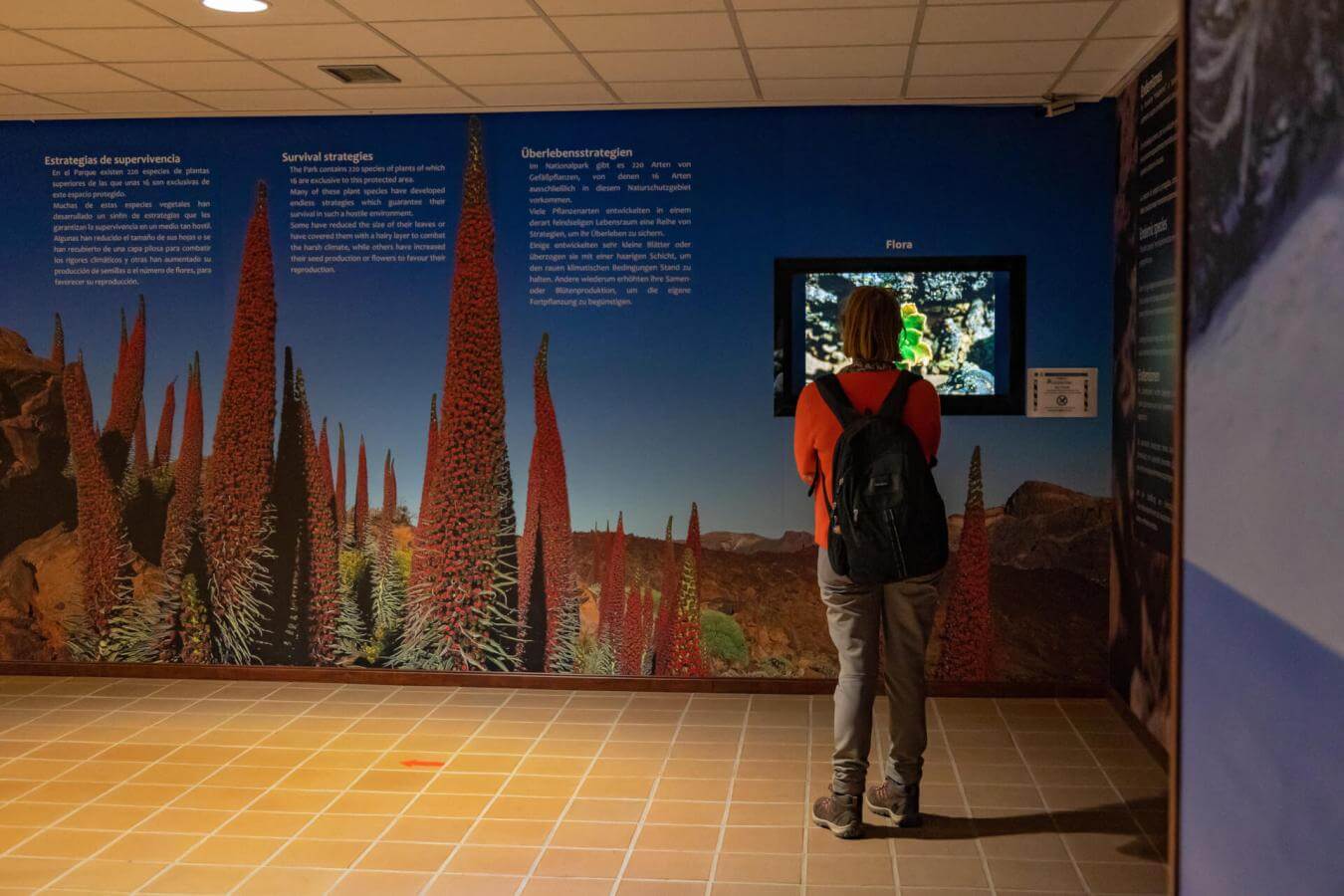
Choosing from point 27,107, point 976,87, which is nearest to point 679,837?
point 976,87

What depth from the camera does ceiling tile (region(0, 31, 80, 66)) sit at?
466 centimetres

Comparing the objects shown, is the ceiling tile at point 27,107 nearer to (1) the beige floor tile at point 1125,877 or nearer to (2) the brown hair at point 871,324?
(2) the brown hair at point 871,324

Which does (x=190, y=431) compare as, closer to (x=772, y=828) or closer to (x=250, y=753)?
(x=250, y=753)

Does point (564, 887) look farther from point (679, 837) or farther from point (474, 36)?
point (474, 36)

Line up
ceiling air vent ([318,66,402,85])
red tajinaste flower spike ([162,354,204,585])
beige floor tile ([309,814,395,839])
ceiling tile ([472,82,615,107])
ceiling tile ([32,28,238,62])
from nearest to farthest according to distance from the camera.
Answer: beige floor tile ([309,814,395,839]) < ceiling tile ([32,28,238,62]) < ceiling air vent ([318,66,402,85]) < ceiling tile ([472,82,615,107]) < red tajinaste flower spike ([162,354,204,585])

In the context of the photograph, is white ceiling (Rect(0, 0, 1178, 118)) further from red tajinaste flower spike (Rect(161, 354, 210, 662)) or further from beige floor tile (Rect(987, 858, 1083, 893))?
beige floor tile (Rect(987, 858, 1083, 893))

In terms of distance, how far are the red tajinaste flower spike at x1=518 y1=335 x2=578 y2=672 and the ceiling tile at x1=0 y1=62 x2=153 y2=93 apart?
219cm

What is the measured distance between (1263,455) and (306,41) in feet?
13.1

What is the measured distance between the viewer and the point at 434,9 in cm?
Answer: 426

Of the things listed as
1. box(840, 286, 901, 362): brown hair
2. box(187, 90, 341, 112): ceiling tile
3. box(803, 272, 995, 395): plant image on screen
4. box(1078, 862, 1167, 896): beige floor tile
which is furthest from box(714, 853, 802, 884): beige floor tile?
box(187, 90, 341, 112): ceiling tile

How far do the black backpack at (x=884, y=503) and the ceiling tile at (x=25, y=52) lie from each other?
339 cm

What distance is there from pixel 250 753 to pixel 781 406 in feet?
8.97

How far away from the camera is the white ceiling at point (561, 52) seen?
428 cm

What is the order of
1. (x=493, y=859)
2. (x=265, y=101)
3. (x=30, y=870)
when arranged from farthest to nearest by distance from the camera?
(x=265, y=101) < (x=493, y=859) < (x=30, y=870)
